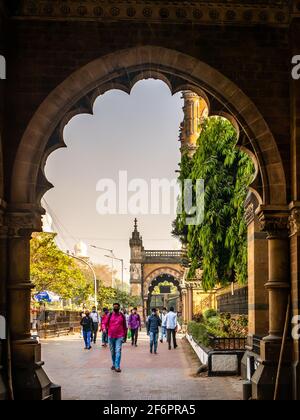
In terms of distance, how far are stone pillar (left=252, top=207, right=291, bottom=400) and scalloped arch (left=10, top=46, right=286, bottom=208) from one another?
0.30 metres

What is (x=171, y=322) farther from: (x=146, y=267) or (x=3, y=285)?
(x=146, y=267)

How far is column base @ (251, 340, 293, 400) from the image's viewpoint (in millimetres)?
10641

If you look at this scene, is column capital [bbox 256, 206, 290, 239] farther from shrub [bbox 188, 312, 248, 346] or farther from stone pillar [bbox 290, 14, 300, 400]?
shrub [bbox 188, 312, 248, 346]

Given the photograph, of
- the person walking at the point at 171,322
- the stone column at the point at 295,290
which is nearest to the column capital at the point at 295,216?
the stone column at the point at 295,290

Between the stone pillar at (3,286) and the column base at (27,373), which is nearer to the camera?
the stone pillar at (3,286)

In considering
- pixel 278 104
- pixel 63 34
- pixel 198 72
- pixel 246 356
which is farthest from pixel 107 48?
pixel 246 356

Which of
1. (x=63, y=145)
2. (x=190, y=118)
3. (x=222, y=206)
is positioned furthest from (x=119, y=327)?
(x=190, y=118)

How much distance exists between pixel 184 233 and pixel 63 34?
16610 mm

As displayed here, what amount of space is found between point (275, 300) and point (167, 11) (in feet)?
15.0

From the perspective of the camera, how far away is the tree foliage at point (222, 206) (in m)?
22.5

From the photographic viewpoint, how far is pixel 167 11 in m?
11.2

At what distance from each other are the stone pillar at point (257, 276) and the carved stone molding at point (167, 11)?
3643 millimetres

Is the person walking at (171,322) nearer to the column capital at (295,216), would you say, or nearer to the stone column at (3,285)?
the column capital at (295,216)

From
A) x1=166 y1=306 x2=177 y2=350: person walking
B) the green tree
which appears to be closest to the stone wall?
x1=166 y1=306 x2=177 y2=350: person walking
